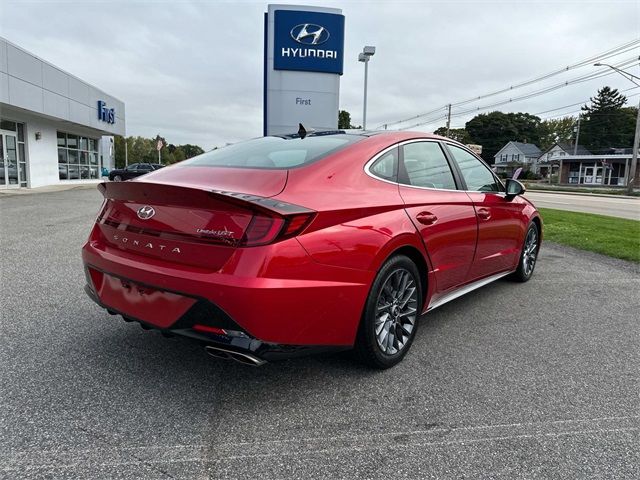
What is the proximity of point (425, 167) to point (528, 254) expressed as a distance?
8.49 ft

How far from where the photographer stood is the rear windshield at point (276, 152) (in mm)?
3047

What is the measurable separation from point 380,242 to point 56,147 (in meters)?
27.2

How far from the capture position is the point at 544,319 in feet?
14.0

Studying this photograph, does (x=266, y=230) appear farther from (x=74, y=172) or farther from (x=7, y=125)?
(x=74, y=172)

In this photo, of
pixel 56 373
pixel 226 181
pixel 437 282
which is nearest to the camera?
pixel 226 181

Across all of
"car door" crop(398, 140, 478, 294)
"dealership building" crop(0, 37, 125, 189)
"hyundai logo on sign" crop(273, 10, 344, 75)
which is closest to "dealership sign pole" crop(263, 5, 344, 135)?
"hyundai logo on sign" crop(273, 10, 344, 75)

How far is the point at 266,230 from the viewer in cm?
238

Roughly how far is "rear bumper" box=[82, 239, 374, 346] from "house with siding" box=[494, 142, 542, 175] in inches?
3250

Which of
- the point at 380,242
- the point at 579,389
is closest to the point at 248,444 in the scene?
the point at 380,242

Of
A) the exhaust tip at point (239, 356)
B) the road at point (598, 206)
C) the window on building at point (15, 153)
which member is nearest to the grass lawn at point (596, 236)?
the road at point (598, 206)

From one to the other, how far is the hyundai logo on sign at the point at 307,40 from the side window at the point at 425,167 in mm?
11401

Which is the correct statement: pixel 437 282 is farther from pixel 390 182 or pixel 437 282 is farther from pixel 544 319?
pixel 544 319

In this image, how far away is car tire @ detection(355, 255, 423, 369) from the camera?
288cm

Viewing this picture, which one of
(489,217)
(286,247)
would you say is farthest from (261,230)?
(489,217)
